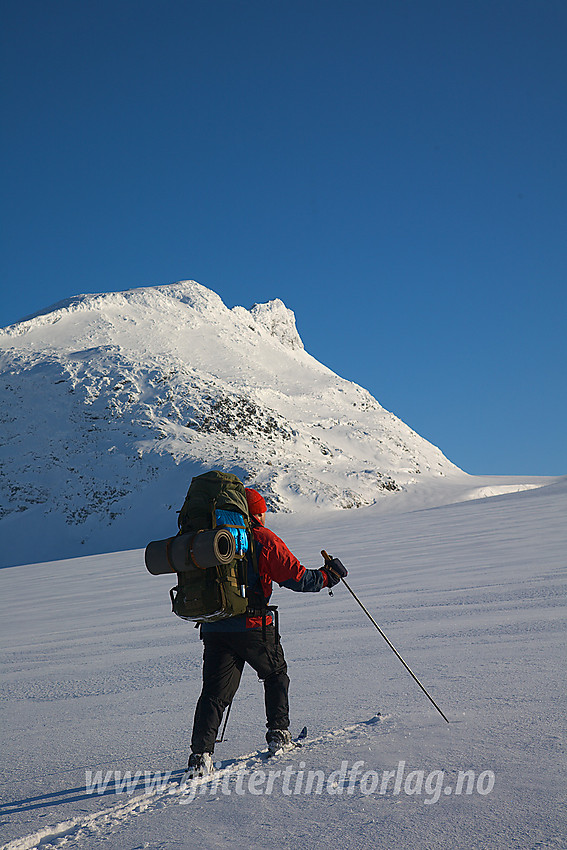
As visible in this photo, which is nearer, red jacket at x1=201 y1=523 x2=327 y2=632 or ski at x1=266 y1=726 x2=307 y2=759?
ski at x1=266 y1=726 x2=307 y2=759

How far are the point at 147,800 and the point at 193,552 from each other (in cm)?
130

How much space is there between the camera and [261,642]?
3.75 metres

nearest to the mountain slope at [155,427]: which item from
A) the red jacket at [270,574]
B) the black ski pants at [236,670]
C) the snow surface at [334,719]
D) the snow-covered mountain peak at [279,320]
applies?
the snow-covered mountain peak at [279,320]

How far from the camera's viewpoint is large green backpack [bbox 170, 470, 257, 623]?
3.50 metres

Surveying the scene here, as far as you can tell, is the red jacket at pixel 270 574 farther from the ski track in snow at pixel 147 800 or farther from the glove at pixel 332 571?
the ski track in snow at pixel 147 800

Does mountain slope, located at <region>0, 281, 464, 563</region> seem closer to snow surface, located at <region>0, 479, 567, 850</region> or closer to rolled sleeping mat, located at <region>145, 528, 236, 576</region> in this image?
snow surface, located at <region>0, 479, 567, 850</region>

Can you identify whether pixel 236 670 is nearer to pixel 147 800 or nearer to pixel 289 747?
pixel 289 747

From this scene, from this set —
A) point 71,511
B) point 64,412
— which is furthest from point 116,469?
point 64,412

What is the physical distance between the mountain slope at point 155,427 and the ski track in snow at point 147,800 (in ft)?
115

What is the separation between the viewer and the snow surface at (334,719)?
2.75 metres

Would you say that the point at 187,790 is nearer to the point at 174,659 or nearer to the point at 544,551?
the point at 174,659

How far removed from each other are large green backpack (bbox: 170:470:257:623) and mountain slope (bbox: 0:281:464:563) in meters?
35.1

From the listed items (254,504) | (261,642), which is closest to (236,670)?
(261,642)

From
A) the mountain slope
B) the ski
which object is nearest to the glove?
the ski
